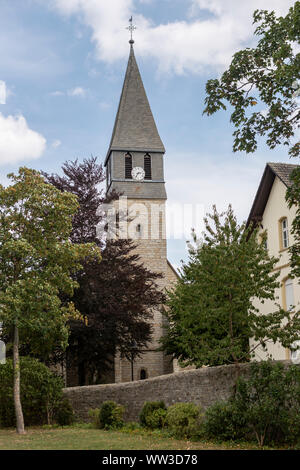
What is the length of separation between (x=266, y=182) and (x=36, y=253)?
11.8 metres

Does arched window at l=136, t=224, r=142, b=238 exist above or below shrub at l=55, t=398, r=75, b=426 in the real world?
above

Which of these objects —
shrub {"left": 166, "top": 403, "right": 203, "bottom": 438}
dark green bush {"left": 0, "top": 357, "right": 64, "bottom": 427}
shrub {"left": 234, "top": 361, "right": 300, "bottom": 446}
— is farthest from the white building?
shrub {"left": 234, "top": 361, "right": 300, "bottom": 446}

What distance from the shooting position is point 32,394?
22.0 m

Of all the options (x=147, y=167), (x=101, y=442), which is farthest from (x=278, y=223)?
(x=147, y=167)

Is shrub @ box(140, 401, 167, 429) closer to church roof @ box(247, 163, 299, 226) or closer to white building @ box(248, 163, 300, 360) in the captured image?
white building @ box(248, 163, 300, 360)

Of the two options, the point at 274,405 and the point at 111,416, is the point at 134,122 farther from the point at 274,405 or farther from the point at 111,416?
the point at 274,405

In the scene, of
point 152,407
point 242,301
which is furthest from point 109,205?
point 242,301

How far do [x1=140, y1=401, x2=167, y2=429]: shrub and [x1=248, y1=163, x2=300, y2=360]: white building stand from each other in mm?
6854

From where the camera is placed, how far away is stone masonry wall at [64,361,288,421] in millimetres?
16594

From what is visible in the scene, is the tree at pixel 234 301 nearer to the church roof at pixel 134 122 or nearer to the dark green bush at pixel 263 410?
the dark green bush at pixel 263 410

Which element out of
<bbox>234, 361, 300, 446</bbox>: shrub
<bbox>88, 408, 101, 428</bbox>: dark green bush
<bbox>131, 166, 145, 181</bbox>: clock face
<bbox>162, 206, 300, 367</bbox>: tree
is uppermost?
<bbox>131, 166, 145, 181</bbox>: clock face

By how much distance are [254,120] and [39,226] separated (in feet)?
31.1
